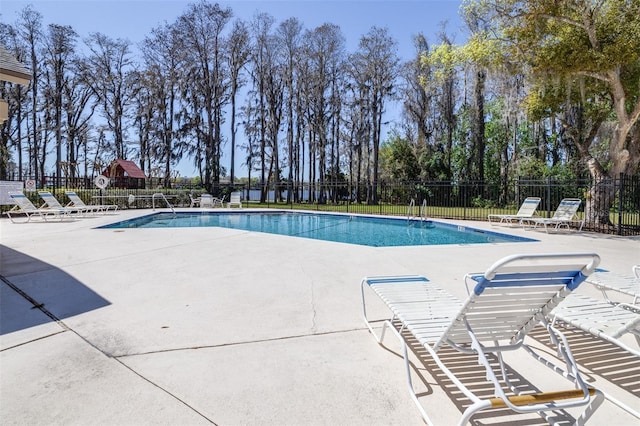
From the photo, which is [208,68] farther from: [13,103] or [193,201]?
[13,103]

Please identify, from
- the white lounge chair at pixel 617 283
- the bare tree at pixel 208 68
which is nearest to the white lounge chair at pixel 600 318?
the white lounge chair at pixel 617 283

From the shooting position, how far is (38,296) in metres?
3.46

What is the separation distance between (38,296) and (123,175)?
22.2m

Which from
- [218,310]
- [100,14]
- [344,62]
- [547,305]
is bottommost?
[218,310]

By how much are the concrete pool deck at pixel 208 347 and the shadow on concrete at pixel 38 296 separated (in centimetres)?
2

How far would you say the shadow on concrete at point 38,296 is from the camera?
9.59ft

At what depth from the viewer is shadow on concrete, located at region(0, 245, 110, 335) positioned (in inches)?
115

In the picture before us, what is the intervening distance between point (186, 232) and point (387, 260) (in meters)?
5.19

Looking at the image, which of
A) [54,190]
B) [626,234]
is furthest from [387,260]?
[54,190]

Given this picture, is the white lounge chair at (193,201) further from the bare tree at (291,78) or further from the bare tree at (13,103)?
the bare tree at (13,103)

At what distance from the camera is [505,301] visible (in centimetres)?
173

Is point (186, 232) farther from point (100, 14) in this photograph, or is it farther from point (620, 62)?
point (620, 62)

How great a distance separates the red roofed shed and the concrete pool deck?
60.3ft

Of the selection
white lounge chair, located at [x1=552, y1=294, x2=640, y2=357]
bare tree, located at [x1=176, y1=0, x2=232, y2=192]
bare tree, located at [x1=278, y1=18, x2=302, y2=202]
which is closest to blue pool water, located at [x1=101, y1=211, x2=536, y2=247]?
white lounge chair, located at [x1=552, y1=294, x2=640, y2=357]
